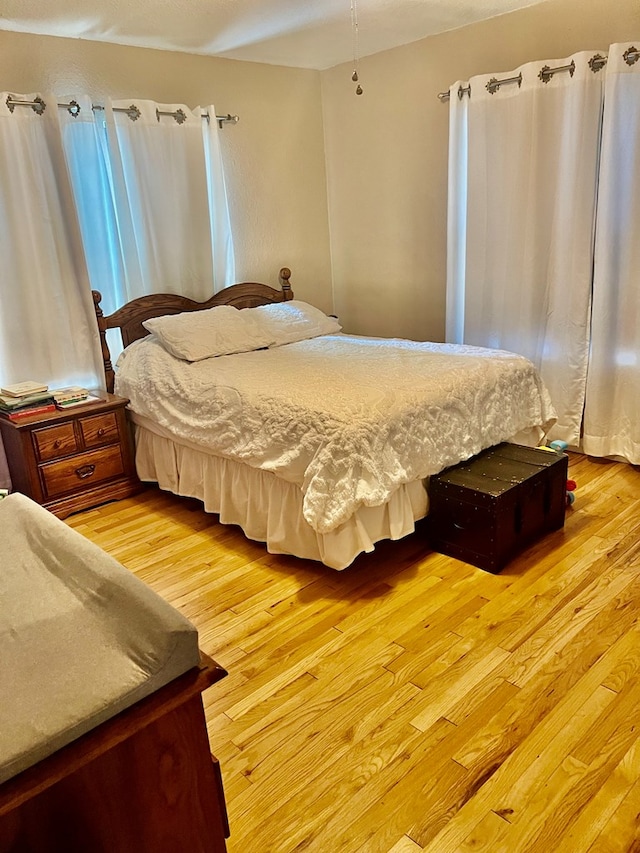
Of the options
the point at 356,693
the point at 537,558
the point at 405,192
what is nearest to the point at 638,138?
the point at 405,192

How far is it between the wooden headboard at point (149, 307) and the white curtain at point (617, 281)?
2090 millimetres

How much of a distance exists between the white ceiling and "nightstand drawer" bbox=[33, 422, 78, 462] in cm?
192

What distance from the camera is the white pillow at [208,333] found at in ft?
11.0

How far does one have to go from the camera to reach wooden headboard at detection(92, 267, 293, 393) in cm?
348

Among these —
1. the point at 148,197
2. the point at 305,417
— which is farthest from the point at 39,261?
the point at 305,417

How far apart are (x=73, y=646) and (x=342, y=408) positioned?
1.56 meters

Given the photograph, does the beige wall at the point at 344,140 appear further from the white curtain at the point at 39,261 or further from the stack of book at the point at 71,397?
the stack of book at the point at 71,397

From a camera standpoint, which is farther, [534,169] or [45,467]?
[534,169]

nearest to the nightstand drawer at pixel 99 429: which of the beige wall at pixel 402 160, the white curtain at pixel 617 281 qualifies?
the beige wall at pixel 402 160

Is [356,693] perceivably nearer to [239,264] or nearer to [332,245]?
[239,264]

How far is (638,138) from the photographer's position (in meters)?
3.01

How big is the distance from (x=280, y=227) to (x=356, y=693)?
3279mm

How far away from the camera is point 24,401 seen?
3.06 m

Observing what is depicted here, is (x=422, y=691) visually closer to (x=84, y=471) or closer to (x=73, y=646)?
(x=73, y=646)
